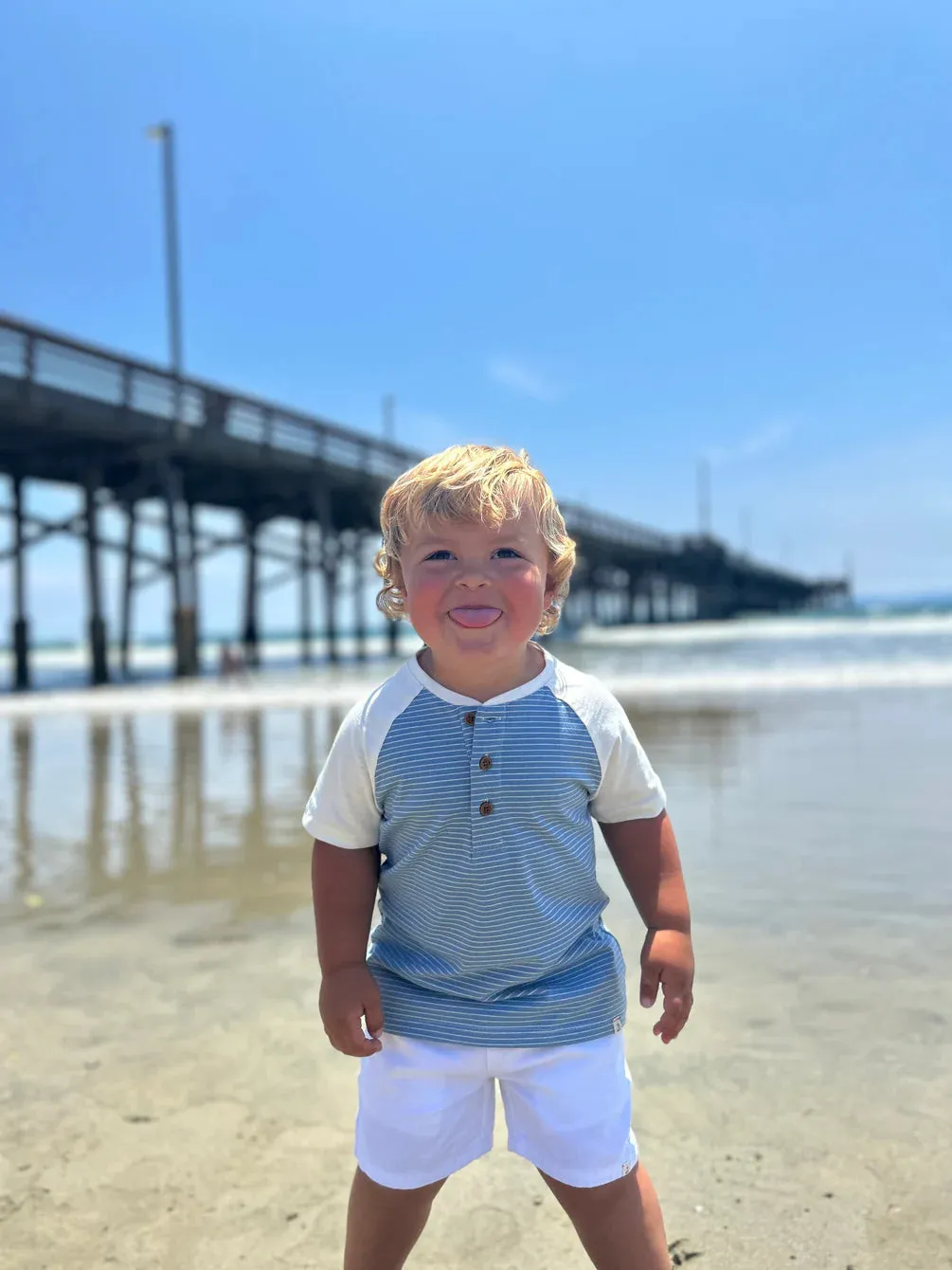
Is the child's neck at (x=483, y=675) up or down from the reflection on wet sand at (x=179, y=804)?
up

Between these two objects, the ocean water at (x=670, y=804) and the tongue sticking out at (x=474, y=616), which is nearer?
the tongue sticking out at (x=474, y=616)

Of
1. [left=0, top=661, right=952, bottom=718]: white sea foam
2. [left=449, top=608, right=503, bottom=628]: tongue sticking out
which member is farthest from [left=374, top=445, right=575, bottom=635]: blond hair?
[left=0, top=661, right=952, bottom=718]: white sea foam

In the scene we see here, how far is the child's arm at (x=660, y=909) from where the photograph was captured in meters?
1.59

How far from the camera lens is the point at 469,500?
61.7 inches

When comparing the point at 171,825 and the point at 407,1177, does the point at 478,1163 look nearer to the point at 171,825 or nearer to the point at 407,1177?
the point at 407,1177

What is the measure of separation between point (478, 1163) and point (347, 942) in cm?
84

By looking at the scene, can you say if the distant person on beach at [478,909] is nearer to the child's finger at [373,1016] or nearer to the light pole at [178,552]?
the child's finger at [373,1016]

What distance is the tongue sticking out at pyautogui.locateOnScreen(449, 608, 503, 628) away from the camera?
1542 millimetres

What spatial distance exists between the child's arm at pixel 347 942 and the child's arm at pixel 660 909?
0.42 meters

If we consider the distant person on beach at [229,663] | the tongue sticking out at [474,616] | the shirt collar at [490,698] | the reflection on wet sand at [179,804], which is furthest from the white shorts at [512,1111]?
the distant person on beach at [229,663]

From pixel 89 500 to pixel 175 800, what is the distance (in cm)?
1245

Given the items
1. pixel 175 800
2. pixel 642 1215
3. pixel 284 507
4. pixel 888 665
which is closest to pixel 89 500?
pixel 284 507

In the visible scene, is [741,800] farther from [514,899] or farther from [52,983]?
[514,899]

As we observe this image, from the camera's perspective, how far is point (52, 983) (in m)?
3.05
